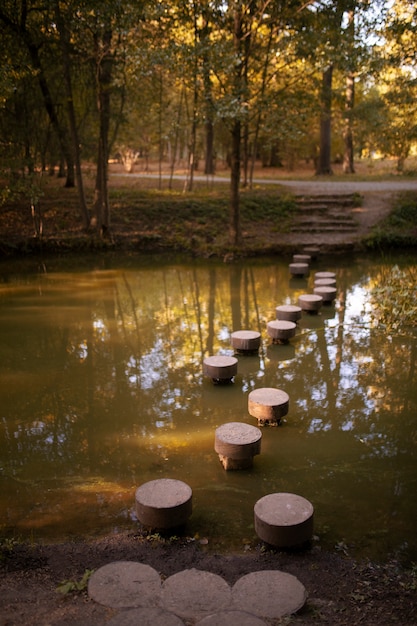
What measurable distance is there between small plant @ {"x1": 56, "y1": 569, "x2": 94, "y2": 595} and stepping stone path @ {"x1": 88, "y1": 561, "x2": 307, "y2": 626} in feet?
0.23

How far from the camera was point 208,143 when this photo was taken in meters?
25.6

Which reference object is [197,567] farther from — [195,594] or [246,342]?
[246,342]

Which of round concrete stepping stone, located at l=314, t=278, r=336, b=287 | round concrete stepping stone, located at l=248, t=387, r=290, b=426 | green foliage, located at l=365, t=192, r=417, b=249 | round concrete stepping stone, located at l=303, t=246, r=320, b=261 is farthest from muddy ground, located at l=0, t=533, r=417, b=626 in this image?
green foliage, located at l=365, t=192, r=417, b=249

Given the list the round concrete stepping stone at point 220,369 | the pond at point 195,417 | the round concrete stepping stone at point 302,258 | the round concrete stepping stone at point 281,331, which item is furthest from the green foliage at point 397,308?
the round concrete stepping stone at point 302,258

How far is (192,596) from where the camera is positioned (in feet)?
11.4

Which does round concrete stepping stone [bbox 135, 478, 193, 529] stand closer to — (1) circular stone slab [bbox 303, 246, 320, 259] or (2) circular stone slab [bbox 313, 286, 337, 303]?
(2) circular stone slab [bbox 313, 286, 337, 303]

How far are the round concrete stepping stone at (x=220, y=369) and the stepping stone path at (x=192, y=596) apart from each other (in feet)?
12.1

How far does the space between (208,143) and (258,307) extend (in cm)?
1623

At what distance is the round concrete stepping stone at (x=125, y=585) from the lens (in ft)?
11.3

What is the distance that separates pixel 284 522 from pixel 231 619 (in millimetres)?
1031

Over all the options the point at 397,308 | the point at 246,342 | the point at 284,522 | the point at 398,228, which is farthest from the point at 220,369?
the point at 398,228

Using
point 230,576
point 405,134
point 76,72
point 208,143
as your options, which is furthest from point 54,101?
point 230,576

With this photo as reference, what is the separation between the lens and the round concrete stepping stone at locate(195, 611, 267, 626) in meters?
3.13

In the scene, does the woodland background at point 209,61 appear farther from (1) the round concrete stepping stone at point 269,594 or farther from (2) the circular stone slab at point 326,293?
(1) the round concrete stepping stone at point 269,594
